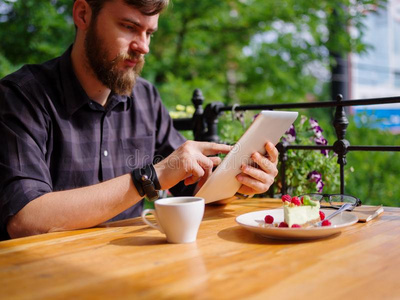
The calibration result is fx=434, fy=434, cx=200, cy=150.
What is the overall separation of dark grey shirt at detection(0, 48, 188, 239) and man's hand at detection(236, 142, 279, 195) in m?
0.62

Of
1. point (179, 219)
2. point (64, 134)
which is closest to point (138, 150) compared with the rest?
point (64, 134)

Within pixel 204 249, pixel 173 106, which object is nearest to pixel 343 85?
pixel 173 106

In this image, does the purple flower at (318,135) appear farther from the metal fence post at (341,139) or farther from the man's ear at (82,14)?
the man's ear at (82,14)

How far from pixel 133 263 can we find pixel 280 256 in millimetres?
306

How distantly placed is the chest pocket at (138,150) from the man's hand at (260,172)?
614mm

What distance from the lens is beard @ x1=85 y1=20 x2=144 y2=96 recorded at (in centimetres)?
168

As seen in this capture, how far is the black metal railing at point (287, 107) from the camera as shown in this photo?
5.32 ft

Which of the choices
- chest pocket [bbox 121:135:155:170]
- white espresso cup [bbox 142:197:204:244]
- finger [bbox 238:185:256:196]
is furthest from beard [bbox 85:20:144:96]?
white espresso cup [bbox 142:197:204:244]

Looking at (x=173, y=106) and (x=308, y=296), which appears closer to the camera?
(x=308, y=296)

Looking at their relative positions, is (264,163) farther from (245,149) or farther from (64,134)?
(64,134)

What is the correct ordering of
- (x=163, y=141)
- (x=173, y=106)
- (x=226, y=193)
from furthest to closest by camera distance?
(x=173, y=106), (x=163, y=141), (x=226, y=193)

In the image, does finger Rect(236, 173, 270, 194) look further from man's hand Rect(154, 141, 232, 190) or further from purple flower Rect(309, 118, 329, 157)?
purple flower Rect(309, 118, 329, 157)

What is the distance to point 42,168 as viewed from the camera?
1.40 m

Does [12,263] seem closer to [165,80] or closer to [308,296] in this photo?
[308,296]
